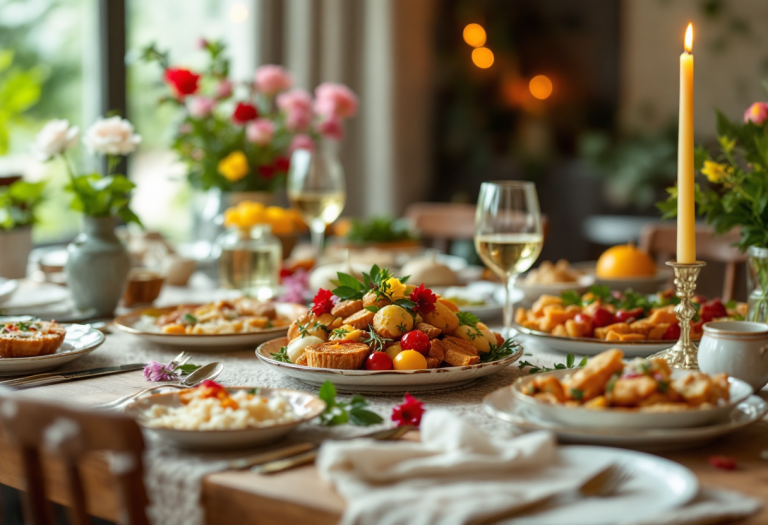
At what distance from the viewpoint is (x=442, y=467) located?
0.80 metres

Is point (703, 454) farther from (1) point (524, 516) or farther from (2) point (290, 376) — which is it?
(2) point (290, 376)

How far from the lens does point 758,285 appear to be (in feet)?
4.61

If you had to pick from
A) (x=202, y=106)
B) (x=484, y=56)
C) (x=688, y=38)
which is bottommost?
(x=688, y=38)

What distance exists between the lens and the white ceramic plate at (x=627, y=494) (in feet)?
2.43

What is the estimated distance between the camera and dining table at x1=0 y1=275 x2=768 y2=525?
81cm

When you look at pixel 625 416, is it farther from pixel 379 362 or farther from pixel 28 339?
pixel 28 339

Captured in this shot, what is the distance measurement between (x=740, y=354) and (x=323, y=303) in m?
0.57

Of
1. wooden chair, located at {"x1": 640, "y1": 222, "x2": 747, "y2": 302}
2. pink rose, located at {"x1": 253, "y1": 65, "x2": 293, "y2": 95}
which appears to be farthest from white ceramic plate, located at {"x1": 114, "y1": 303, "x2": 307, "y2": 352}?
pink rose, located at {"x1": 253, "y1": 65, "x2": 293, "y2": 95}

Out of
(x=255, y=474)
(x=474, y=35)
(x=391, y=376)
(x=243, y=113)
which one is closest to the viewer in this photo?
(x=255, y=474)

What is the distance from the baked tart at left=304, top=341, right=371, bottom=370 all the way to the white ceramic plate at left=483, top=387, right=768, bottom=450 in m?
0.22

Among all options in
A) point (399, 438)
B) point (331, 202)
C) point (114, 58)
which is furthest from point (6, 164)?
point (399, 438)

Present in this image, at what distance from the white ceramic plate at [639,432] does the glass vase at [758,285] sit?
423 mm

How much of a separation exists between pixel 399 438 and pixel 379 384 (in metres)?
0.18

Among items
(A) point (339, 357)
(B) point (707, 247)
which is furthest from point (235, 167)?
(A) point (339, 357)
